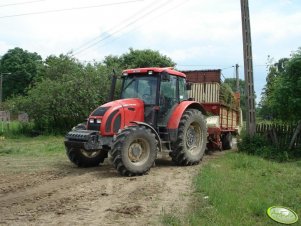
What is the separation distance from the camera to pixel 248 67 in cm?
1561

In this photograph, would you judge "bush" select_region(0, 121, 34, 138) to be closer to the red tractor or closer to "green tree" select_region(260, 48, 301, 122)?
the red tractor

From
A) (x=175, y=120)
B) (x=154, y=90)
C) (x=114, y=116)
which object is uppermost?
(x=154, y=90)

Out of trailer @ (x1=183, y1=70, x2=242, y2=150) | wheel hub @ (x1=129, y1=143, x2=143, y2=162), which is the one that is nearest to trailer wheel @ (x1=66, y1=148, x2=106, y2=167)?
wheel hub @ (x1=129, y1=143, x2=143, y2=162)

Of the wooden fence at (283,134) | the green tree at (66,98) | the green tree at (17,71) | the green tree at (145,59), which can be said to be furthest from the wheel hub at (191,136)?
the green tree at (17,71)

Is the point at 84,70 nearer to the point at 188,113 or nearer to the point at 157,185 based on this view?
the point at 188,113

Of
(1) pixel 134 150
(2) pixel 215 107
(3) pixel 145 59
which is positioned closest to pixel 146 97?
(1) pixel 134 150

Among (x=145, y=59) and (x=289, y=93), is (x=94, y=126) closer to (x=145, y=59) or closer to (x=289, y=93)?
(x=289, y=93)

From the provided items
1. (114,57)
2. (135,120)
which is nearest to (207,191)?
(135,120)

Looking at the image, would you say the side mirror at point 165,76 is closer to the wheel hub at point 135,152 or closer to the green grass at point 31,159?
the wheel hub at point 135,152

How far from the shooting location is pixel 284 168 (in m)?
11.6

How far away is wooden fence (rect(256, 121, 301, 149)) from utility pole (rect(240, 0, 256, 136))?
1.62 feet

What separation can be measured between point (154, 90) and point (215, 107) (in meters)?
4.37

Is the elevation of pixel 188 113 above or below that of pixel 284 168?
above

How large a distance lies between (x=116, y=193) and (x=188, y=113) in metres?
4.51
